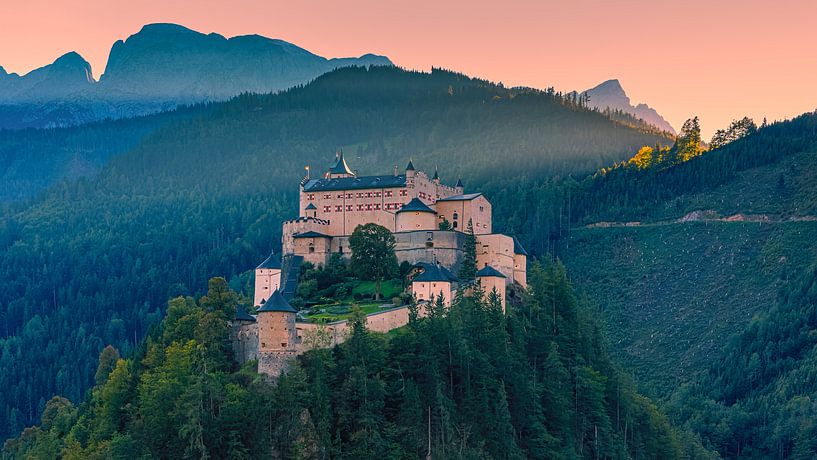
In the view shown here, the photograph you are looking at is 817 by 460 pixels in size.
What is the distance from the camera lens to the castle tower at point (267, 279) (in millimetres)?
104938

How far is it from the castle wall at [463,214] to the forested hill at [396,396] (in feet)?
24.3

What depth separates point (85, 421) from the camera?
99375 millimetres

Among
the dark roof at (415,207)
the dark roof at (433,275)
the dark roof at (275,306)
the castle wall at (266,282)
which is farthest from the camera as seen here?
the dark roof at (415,207)

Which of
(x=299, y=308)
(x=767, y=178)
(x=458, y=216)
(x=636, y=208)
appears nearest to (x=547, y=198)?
(x=636, y=208)

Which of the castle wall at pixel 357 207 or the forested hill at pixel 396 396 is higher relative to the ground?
the castle wall at pixel 357 207

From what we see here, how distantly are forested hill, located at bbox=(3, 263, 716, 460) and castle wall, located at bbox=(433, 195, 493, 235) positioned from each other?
24.3ft

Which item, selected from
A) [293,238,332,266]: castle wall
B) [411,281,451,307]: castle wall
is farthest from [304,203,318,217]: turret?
[411,281,451,307]: castle wall

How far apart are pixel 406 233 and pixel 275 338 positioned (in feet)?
88.8

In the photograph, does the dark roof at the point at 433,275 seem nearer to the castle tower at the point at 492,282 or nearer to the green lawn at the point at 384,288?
the castle tower at the point at 492,282

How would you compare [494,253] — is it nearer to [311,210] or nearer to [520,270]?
[520,270]

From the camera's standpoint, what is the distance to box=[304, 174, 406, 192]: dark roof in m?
111

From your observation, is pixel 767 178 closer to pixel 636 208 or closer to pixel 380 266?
pixel 636 208

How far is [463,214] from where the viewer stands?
355 ft

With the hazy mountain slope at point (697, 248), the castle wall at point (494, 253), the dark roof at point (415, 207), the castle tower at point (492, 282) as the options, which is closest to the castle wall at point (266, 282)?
the dark roof at point (415, 207)
